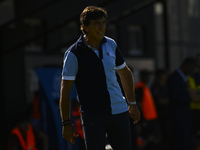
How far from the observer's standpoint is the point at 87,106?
3562mm

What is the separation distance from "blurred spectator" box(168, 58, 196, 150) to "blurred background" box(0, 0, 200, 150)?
161 centimetres

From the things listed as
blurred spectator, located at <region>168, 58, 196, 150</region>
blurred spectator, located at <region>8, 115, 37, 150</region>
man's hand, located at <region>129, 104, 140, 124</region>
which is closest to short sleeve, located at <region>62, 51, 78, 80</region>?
man's hand, located at <region>129, 104, 140, 124</region>

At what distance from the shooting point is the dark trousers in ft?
11.6

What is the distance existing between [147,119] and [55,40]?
5155 millimetres

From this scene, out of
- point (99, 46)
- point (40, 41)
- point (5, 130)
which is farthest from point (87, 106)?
point (40, 41)

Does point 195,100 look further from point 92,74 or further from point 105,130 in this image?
point 92,74

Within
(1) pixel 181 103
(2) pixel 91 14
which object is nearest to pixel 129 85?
(2) pixel 91 14

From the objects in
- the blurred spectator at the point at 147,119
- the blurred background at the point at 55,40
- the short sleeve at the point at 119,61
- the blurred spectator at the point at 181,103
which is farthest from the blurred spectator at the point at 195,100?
the short sleeve at the point at 119,61

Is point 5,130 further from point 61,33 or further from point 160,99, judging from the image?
point 61,33

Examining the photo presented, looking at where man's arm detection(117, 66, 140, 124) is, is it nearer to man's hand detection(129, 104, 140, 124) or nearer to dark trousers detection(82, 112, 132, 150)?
man's hand detection(129, 104, 140, 124)

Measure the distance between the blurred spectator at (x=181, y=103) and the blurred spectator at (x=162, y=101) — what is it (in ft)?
4.22

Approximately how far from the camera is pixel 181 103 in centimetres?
737

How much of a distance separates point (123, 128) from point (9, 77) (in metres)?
5.64

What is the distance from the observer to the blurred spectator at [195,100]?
7094 mm
